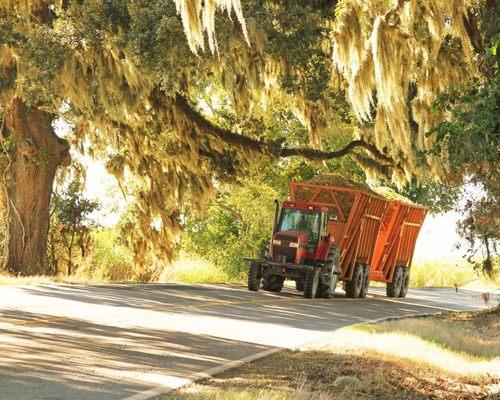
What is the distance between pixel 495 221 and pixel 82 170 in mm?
17435

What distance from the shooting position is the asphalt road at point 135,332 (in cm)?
1051

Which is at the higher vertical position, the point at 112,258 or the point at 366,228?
the point at 366,228

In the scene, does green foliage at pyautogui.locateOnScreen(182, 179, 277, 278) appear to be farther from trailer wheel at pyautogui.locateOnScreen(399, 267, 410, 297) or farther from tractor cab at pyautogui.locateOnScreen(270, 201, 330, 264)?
tractor cab at pyautogui.locateOnScreen(270, 201, 330, 264)

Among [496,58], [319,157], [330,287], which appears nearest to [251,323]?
[496,58]

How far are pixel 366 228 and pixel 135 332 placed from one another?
53.8ft

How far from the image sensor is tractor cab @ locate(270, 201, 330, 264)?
28.0 m

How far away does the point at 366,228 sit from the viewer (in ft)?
100

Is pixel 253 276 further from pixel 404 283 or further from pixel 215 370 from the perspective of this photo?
pixel 215 370

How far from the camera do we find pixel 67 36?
74.1 ft

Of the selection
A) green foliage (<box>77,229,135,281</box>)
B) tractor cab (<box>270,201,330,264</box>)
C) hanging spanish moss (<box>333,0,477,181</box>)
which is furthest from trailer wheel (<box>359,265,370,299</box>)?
hanging spanish moss (<box>333,0,477,181</box>)

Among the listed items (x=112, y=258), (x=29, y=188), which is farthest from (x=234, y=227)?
(x=29, y=188)

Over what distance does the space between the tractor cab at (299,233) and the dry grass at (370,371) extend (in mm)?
8929

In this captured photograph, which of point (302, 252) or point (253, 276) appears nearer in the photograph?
point (302, 252)

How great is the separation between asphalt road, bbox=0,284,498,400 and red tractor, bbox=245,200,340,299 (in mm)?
1359
